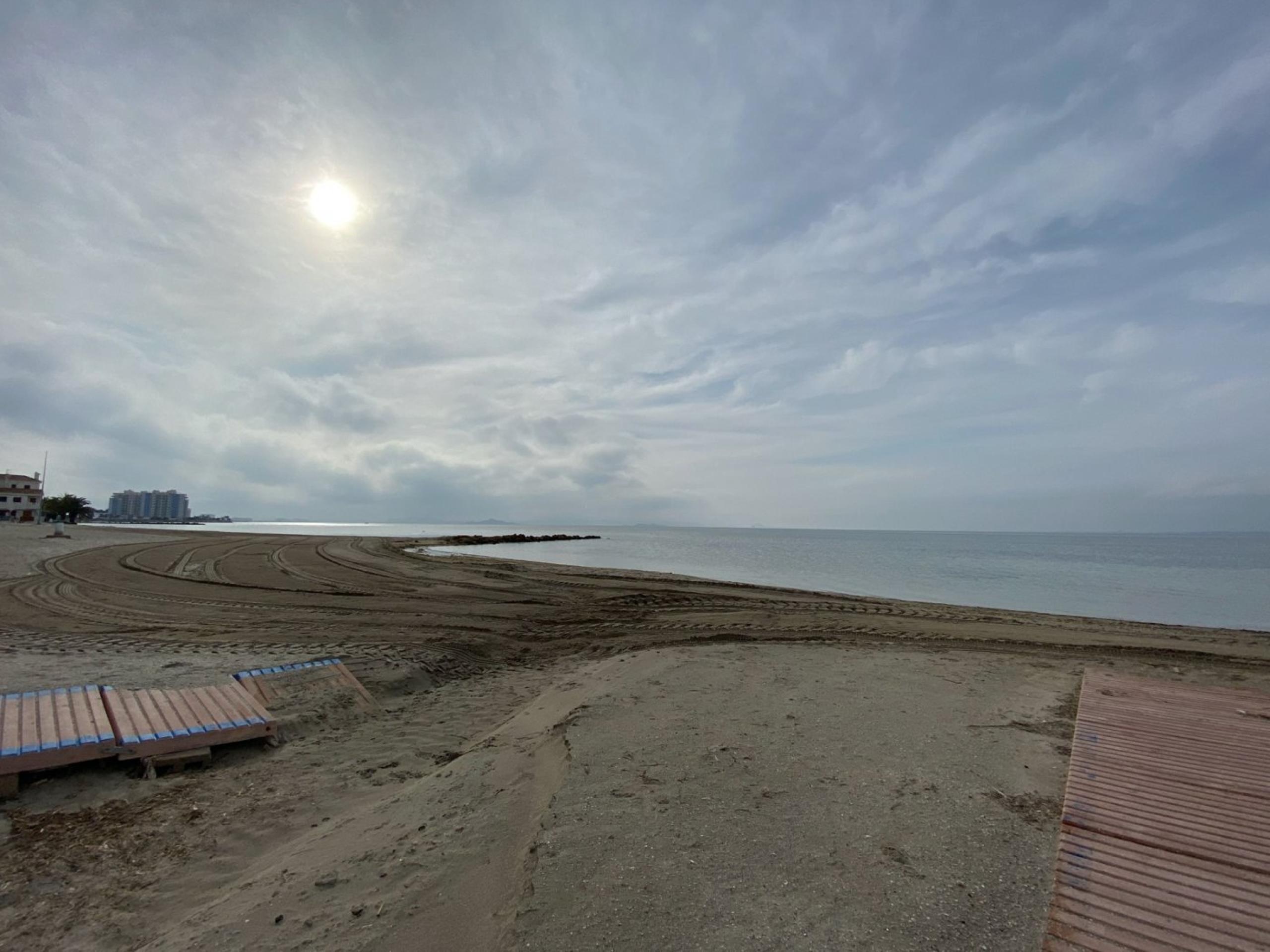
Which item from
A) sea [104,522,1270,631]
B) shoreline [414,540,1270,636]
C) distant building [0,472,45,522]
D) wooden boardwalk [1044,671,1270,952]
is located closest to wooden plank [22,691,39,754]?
wooden boardwalk [1044,671,1270,952]

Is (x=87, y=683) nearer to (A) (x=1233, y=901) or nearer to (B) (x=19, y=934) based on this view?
(B) (x=19, y=934)

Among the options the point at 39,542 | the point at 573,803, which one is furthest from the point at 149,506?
the point at 573,803

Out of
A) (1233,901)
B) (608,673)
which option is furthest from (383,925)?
(608,673)

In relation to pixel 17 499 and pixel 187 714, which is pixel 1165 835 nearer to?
pixel 187 714

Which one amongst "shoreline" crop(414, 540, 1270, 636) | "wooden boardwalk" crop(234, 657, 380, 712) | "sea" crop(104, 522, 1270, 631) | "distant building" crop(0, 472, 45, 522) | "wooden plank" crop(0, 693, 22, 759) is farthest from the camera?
"distant building" crop(0, 472, 45, 522)

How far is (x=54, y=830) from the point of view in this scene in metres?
4.53

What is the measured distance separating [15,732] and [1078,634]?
18.5 meters

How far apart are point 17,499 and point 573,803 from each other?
344 feet

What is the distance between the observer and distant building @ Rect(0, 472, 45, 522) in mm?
72506

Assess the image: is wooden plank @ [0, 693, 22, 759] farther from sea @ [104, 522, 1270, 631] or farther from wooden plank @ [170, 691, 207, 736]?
sea @ [104, 522, 1270, 631]

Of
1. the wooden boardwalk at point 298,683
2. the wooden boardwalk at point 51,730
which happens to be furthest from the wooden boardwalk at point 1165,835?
the wooden boardwalk at point 51,730

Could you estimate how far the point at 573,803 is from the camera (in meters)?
4.73

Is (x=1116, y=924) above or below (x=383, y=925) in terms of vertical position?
above

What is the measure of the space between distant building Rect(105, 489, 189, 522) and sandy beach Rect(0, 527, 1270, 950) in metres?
210
